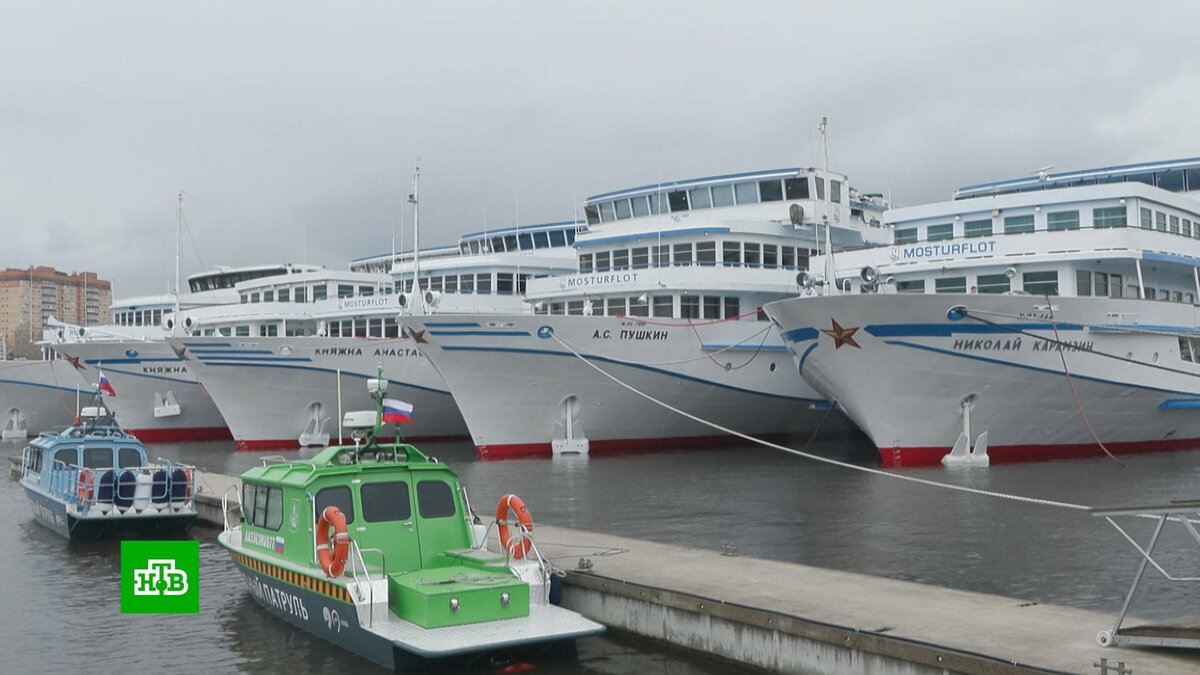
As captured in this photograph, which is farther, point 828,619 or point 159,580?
point 159,580

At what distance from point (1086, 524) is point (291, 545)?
12.9 meters

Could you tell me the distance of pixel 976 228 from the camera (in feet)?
96.1

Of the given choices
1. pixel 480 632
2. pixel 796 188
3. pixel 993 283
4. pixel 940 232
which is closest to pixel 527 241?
pixel 796 188

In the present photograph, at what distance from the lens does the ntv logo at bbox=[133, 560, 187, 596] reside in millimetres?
15406

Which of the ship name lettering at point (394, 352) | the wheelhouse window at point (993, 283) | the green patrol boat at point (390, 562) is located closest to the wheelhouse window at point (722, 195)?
the wheelhouse window at point (993, 283)

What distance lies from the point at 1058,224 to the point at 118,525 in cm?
2330

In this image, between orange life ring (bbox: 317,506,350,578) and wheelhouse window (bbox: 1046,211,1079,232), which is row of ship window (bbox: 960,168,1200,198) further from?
orange life ring (bbox: 317,506,350,578)

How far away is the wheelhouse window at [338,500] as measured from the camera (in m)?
12.1

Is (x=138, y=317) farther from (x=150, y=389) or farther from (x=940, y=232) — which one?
(x=940, y=232)

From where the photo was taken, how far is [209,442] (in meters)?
43.1

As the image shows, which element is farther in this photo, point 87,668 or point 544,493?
point 544,493

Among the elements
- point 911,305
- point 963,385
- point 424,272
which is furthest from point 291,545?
point 424,272

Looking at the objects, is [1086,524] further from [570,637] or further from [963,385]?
[570,637]

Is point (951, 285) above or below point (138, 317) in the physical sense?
below
